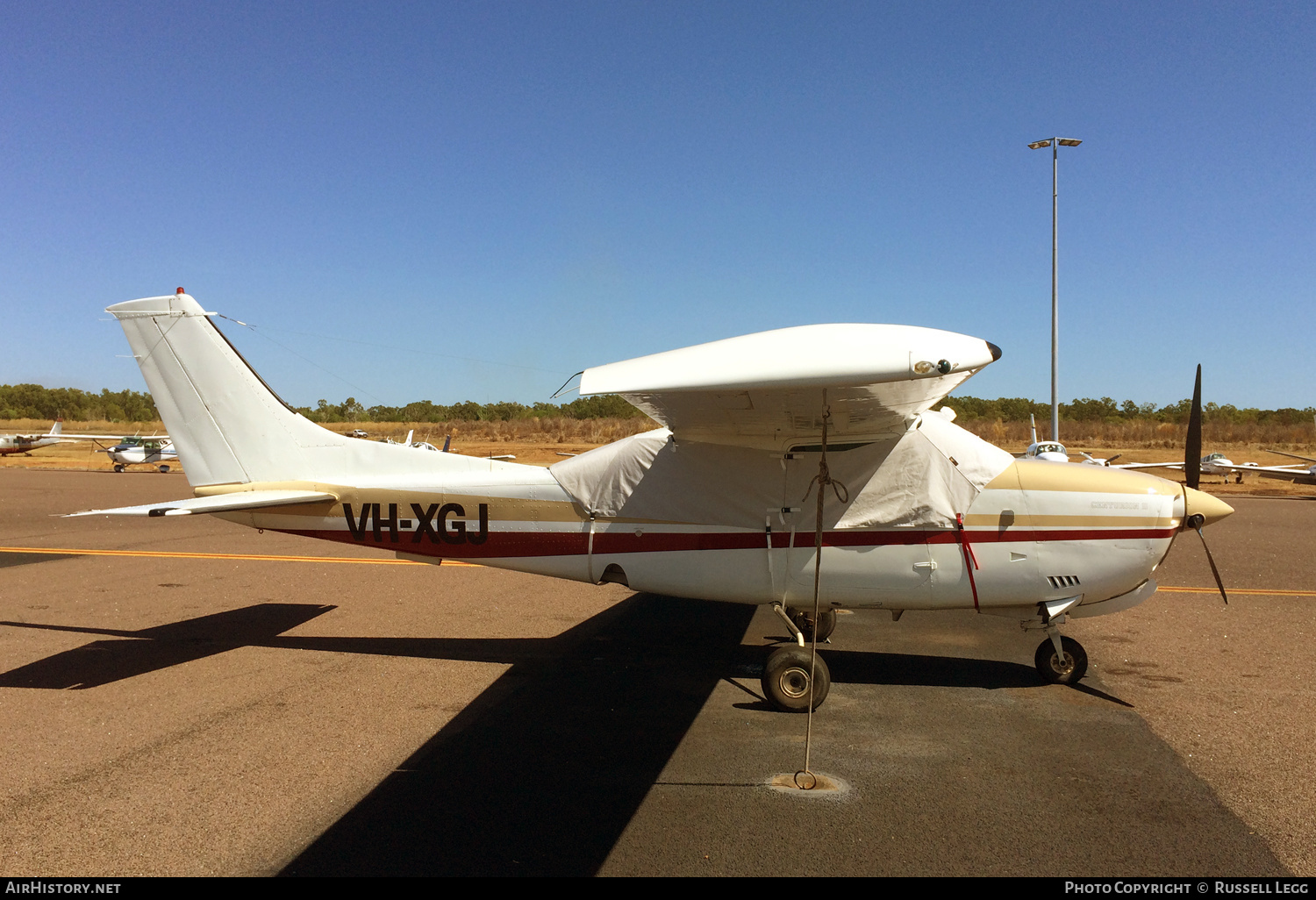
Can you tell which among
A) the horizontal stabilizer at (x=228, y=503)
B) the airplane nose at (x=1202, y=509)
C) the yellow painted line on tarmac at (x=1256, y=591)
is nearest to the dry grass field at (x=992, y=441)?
the yellow painted line on tarmac at (x=1256, y=591)

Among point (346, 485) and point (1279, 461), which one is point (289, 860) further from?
point (1279, 461)

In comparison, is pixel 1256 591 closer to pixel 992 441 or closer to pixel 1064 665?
pixel 1064 665

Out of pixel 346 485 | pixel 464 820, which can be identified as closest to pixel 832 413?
pixel 464 820

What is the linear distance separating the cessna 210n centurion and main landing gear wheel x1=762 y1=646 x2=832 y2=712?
2cm

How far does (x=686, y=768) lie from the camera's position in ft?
15.1

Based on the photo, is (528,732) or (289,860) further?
(528,732)

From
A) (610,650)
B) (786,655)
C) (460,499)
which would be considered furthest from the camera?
(610,650)

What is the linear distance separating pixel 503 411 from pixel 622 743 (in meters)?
70.6

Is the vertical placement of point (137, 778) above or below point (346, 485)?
below

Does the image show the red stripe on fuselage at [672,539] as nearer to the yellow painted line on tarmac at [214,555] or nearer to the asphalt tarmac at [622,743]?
the asphalt tarmac at [622,743]

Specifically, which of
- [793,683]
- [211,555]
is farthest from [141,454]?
[793,683]

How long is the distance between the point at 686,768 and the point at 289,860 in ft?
7.34

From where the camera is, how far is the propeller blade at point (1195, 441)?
6.07 meters

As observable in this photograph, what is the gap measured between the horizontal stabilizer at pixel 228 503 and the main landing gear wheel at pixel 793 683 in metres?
4.32
